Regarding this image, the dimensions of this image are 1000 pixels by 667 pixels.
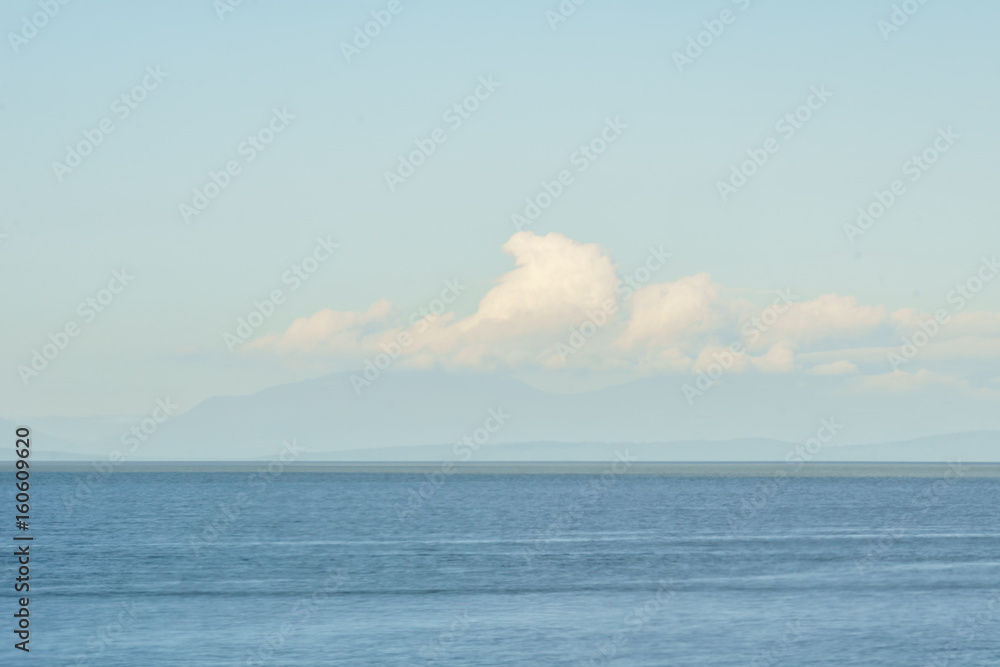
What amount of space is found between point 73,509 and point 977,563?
95501mm

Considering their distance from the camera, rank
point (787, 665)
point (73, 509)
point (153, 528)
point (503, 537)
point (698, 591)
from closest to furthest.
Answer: point (787, 665) → point (698, 591) → point (503, 537) → point (153, 528) → point (73, 509)

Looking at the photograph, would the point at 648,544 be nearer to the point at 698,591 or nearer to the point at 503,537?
the point at 503,537

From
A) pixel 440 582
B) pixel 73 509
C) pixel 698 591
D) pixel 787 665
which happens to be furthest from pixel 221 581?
pixel 73 509

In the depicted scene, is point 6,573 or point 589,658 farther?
point 6,573

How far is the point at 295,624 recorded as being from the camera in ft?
139
